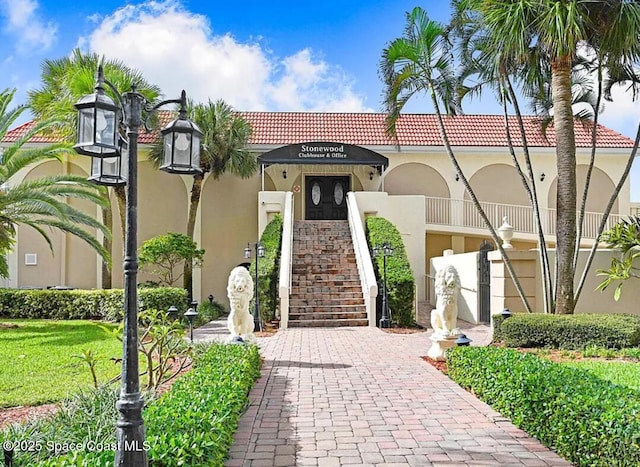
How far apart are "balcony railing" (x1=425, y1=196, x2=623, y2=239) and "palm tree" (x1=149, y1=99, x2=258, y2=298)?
23.5 feet

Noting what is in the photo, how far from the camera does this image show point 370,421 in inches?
238

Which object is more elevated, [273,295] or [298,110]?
[298,110]

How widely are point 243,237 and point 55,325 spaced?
28.6 feet

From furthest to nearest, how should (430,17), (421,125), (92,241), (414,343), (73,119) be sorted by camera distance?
1. (421,125)
2. (73,119)
3. (92,241)
4. (430,17)
5. (414,343)

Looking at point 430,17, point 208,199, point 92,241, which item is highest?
point 430,17

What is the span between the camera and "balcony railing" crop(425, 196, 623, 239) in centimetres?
2061


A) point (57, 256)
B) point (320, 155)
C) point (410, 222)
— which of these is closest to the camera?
point (410, 222)

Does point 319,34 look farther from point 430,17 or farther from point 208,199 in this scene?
point 208,199

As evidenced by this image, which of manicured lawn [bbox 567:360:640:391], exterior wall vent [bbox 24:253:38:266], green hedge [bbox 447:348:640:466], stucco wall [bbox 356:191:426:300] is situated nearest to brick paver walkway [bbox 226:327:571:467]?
green hedge [bbox 447:348:640:466]

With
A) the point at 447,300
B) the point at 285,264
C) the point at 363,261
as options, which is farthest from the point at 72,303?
the point at 447,300

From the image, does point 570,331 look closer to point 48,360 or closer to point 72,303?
point 48,360

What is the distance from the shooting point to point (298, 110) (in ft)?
85.2

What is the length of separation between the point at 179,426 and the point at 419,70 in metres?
10.9

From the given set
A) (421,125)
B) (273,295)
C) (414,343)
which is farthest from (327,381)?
(421,125)
